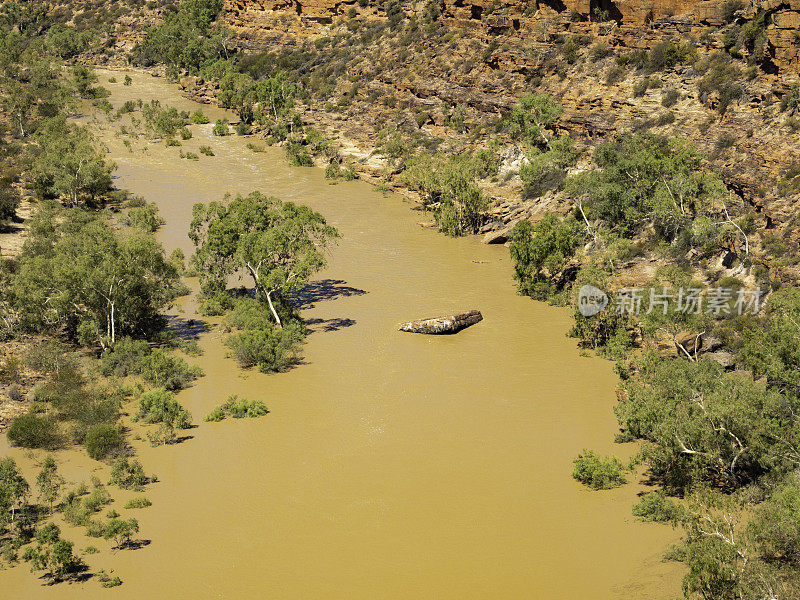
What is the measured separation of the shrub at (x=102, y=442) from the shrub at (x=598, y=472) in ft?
47.7

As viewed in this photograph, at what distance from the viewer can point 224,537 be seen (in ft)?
73.6

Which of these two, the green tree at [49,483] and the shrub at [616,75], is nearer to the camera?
the green tree at [49,483]

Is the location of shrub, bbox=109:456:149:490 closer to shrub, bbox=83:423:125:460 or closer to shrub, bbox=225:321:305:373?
shrub, bbox=83:423:125:460

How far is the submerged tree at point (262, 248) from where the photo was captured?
34531 millimetres

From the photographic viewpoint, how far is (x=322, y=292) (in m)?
39.8

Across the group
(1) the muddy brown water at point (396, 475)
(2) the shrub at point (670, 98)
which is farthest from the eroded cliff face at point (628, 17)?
(1) the muddy brown water at point (396, 475)

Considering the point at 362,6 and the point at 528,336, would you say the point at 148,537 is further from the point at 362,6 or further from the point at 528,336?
the point at 362,6

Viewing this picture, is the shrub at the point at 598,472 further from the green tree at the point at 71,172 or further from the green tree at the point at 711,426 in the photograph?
the green tree at the point at 71,172

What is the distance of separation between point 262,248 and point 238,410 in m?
8.30

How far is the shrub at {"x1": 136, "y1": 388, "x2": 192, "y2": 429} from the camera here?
27.5 metres

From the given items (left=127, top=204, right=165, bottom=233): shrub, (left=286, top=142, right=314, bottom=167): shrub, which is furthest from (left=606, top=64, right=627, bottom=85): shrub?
(left=127, top=204, right=165, bottom=233): shrub

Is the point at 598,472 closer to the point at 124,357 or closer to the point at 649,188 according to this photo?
the point at 124,357

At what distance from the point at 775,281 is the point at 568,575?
17131 mm

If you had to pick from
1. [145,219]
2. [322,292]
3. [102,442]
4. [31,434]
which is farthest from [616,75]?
[31,434]
